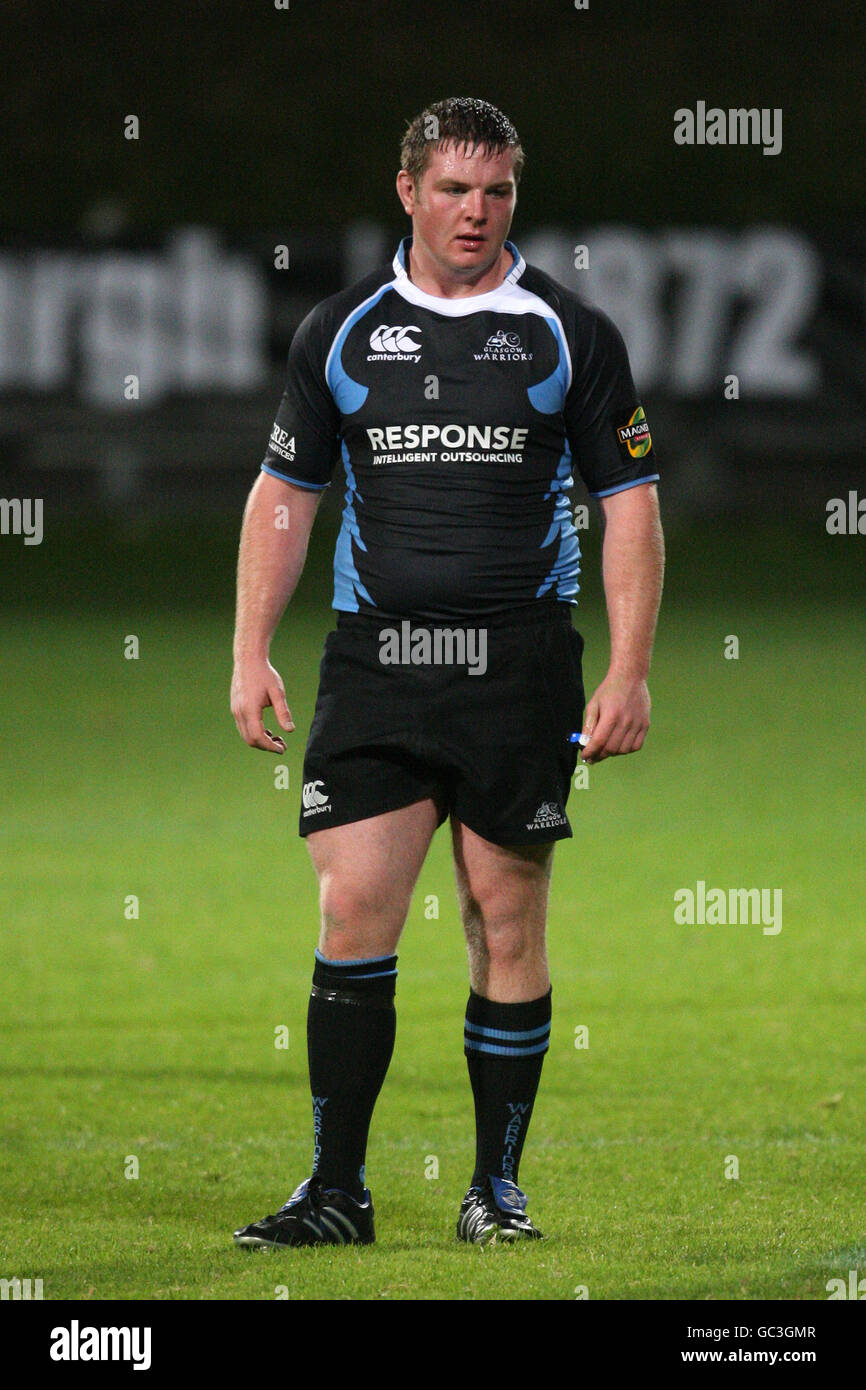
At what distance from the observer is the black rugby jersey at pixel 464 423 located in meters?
4.04

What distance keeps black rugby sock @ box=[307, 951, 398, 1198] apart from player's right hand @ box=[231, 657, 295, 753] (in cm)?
47

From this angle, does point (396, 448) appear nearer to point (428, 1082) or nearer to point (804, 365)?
point (428, 1082)

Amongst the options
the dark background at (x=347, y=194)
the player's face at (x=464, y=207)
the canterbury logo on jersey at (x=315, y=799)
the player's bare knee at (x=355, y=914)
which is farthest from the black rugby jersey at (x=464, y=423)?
the dark background at (x=347, y=194)

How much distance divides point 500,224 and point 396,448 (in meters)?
0.48

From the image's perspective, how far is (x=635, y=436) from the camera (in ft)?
13.5

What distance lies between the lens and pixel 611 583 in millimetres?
4121

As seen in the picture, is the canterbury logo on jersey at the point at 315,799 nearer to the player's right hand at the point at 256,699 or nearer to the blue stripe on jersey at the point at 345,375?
the player's right hand at the point at 256,699

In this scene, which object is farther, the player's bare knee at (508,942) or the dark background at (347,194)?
the dark background at (347,194)

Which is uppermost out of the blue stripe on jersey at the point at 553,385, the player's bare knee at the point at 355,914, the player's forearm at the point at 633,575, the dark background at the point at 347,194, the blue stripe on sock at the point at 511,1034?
the dark background at the point at 347,194

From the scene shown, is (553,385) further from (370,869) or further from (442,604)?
(370,869)

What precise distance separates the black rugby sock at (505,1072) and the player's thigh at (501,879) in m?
0.19

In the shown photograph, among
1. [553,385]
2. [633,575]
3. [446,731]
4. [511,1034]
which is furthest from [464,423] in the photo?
[511,1034]

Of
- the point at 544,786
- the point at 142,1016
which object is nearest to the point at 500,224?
the point at 544,786

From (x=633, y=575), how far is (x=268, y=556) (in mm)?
742
